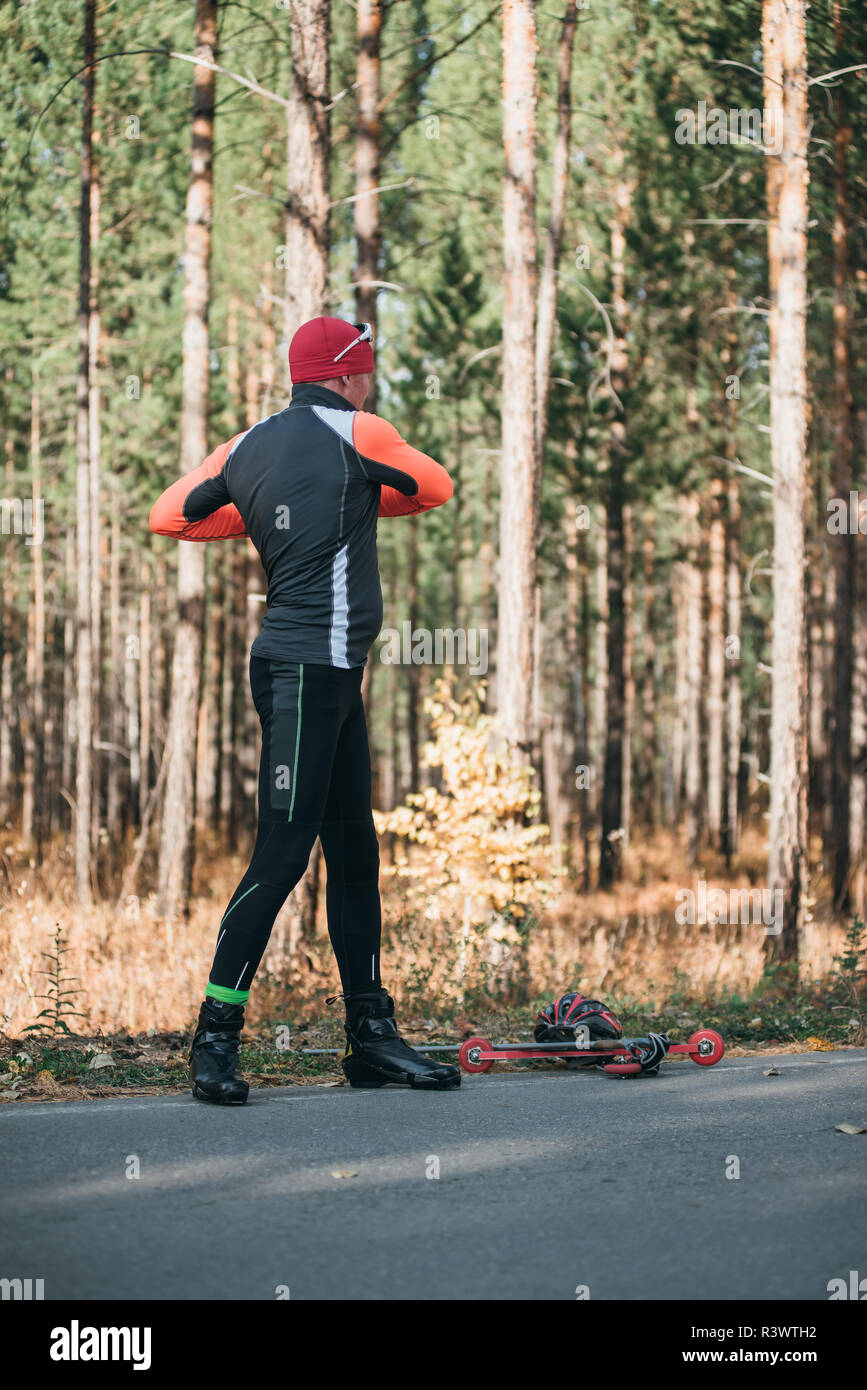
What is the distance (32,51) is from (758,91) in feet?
28.7

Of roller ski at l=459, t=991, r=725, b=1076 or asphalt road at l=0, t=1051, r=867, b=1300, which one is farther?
roller ski at l=459, t=991, r=725, b=1076

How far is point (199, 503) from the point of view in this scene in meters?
5.33

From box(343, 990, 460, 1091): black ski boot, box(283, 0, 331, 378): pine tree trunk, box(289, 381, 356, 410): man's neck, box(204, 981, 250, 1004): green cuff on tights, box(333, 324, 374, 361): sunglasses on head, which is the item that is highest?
box(283, 0, 331, 378): pine tree trunk

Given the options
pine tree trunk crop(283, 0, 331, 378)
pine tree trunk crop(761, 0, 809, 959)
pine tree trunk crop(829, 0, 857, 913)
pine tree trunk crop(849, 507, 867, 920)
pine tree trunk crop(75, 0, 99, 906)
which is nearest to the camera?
pine tree trunk crop(283, 0, 331, 378)

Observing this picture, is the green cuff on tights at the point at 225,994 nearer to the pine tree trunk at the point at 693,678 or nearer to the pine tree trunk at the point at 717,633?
the pine tree trunk at the point at 693,678

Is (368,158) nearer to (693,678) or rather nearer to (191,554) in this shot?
(191,554)

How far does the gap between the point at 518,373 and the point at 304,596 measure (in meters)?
7.99

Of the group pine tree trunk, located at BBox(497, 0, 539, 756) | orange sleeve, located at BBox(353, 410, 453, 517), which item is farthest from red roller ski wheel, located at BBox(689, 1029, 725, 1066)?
pine tree trunk, located at BBox(497, 0, 539, 756)

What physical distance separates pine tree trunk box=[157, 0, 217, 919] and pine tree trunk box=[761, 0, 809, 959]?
5.85m

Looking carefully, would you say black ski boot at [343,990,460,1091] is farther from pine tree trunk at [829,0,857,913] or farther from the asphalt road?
pine tree trunk at [829,0,857,913]

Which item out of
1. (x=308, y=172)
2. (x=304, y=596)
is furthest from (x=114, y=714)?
(x=304, y=596)

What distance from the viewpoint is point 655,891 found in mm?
23172

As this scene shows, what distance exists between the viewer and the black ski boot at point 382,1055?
534 cm

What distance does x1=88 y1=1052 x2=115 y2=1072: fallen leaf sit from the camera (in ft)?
19.2
